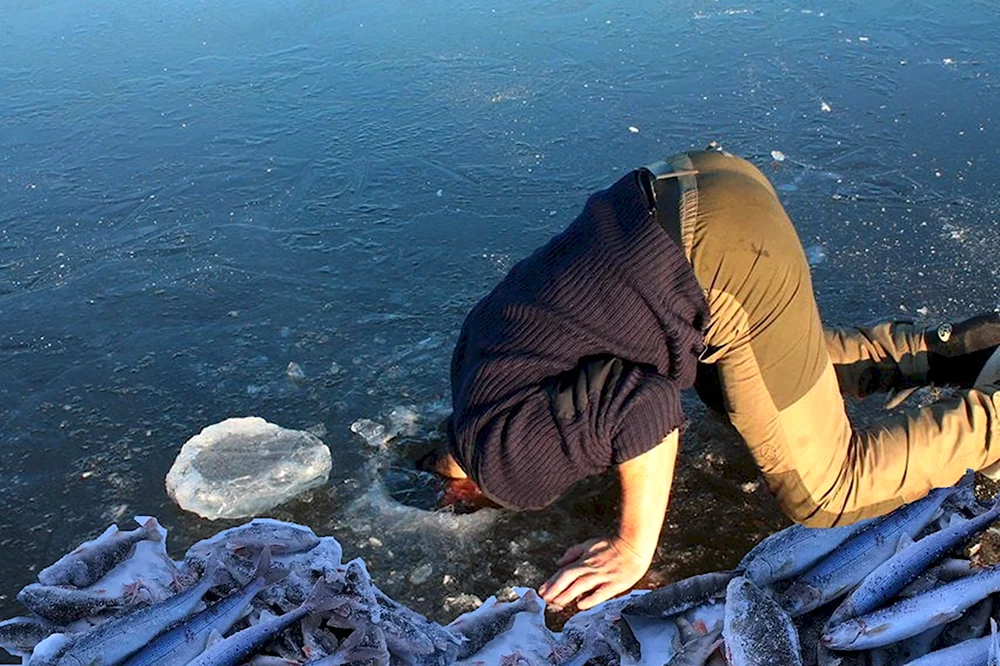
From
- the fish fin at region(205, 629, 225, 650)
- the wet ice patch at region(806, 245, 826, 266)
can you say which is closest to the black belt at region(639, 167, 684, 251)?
the fish fin at region(205, 629, 225, 650)

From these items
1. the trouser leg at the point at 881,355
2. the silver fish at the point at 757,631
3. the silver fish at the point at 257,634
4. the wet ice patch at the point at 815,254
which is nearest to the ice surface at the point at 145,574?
the silver fish at the point at 257,634

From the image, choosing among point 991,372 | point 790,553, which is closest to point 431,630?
point 790,553

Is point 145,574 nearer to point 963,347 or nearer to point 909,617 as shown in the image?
point 909,617

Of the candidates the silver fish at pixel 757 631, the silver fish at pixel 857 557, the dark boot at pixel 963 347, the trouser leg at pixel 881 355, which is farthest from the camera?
the trouser leg at pixel 881 355

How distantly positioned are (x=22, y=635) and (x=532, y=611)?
1.23 m

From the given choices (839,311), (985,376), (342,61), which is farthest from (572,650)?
(342,61)

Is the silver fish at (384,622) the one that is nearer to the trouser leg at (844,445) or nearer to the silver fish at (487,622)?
the silver fish at (487,622)

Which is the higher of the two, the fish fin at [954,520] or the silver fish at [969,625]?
the fish fin at [954,520]

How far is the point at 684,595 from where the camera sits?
190 centimetres

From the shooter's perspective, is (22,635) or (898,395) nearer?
(22,635)

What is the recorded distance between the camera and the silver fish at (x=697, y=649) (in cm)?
173

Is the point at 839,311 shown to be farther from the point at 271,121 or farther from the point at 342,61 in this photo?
the point at 342,61

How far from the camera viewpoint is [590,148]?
5.88 meters

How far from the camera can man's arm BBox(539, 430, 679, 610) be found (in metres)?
2.69
